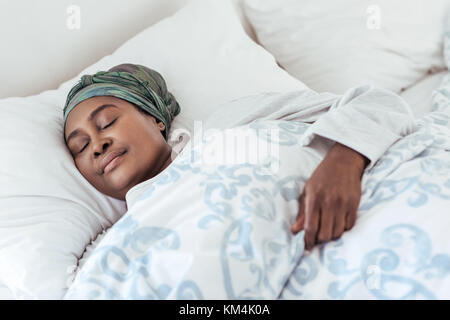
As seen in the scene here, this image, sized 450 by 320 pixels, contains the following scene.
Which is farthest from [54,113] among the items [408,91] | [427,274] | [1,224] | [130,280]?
[408,91]

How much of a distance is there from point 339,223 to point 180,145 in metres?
0.49

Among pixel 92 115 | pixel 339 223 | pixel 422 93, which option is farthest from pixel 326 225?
pixel 422 93

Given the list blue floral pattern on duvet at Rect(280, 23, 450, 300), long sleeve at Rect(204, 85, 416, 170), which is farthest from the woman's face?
blue floral pattern on duvet at Rect(280, 23, 450, 300)

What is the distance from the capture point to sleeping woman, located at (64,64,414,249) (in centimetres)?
98

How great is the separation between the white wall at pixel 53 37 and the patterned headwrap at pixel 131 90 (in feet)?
0.84

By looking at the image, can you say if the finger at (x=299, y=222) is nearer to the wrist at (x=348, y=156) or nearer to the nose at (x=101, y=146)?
the wrist at (x=348, y=156)

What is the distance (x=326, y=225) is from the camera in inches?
28.0

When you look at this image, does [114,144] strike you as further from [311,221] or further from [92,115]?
[311,221]

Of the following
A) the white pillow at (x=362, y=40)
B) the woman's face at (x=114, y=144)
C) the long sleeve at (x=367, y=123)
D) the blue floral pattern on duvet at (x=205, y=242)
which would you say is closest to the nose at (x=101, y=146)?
the woman's face at (x=114, y=144)

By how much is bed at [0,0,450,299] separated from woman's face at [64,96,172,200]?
38 mm

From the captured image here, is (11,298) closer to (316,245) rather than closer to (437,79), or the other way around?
(316,245)

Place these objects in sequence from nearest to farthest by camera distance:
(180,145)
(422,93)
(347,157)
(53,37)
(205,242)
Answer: (205,242)
(347,157)
(180,145)
(53,37)
(422,93)

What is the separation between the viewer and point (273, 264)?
68 centimetres
